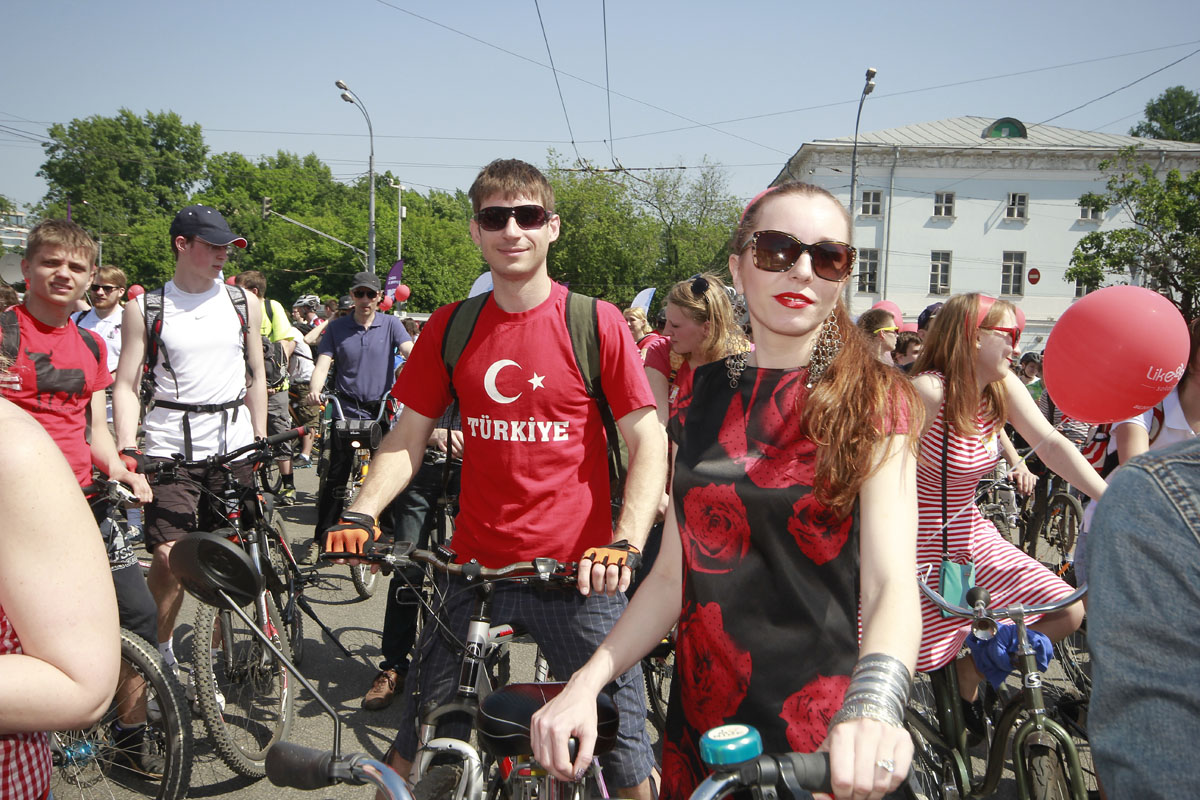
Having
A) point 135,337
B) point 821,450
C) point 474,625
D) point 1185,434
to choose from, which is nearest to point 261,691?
point 135,337

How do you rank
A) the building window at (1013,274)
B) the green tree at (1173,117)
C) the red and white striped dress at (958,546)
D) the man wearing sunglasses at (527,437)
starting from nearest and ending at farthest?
the man wearing sunglasses at (527,437) → the red and white striped dress at (958,546) → the building window at (1013,274) → the green tree at (1173,117)

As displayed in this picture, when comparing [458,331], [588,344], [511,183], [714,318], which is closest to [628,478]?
[588,344]

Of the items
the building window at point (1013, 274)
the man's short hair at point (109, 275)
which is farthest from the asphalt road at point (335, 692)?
the building window at point (1013, 274)

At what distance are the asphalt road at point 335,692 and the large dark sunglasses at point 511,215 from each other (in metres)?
2.43

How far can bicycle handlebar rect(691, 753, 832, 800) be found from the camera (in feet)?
3.58

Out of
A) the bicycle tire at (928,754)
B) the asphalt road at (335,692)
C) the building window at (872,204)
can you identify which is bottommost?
the asphalt road at (335,692)

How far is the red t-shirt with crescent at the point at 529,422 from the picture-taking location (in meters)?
2.63

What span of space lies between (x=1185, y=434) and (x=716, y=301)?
7.83ft

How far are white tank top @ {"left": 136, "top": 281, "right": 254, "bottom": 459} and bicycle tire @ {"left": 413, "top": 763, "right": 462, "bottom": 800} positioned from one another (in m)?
2.75

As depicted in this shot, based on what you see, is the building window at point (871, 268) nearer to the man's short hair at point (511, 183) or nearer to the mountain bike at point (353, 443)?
the mountain bike at point (353, 443)

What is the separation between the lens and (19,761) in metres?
1.55

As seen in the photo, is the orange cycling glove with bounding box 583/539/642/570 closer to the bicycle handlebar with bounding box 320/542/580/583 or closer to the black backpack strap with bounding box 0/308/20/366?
the bicycle handlebar with bounding box 320/542/580/583

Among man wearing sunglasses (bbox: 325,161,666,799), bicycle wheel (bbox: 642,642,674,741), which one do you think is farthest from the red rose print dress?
bicycle wheel (bbox: 642,642,674,741)

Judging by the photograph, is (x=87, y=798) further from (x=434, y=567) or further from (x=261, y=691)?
(x=434, y=567)
